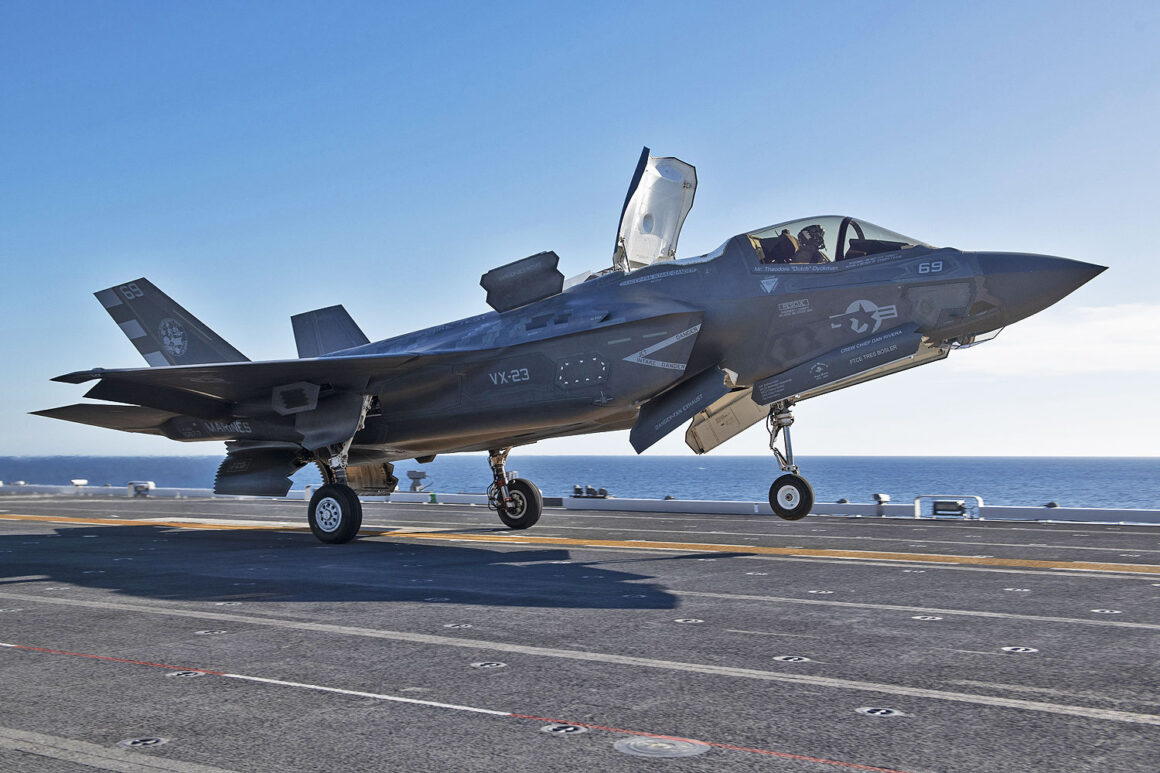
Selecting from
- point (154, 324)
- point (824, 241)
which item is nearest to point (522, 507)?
point (824, 241)

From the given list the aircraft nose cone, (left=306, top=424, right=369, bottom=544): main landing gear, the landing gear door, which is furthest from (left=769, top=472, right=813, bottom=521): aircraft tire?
(left=306, top=424, right=369, bottom=544): main landing gear

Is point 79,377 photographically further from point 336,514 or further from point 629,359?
point 629,359

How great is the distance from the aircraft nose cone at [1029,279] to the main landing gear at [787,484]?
11.5 ft

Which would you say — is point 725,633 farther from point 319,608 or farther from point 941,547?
point 941,547

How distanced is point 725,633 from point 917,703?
2289 mm

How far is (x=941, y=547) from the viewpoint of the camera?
568 inches

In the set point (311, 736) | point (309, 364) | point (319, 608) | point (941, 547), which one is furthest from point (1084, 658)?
point (309, 364)

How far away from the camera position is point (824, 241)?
1330 centimetres

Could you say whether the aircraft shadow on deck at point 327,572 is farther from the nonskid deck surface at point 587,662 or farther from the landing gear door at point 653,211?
the landing gear door at point 653,211

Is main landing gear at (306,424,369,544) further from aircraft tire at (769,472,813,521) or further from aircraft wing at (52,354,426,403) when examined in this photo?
aircraft tire at (769,472,813,521)

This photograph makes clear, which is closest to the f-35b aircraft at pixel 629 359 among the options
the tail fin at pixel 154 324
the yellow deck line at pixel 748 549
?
the yellow deck line at pixel 748 549

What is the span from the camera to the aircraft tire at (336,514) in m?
15.8

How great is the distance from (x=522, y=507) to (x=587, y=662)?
40.4 feet

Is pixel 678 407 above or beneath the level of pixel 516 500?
above
